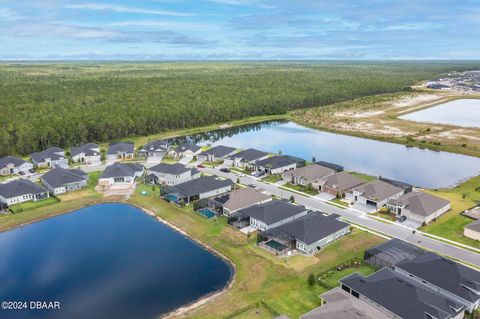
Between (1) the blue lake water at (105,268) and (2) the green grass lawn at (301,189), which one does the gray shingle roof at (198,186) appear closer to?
(1) the blue lake water at (105,268)

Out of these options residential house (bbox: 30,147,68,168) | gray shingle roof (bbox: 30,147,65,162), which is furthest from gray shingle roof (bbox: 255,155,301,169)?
gray shingle roof (bbox: 30,147,65,162)

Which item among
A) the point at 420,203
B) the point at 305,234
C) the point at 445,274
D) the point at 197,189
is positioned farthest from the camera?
the point at 197,189

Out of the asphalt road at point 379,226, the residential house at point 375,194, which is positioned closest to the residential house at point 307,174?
the asphalt road at point 379,226

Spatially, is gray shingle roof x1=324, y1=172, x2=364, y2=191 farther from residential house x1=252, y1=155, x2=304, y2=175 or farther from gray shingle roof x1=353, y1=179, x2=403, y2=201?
residential house x1=252, y1=155, x2=304, y2=175

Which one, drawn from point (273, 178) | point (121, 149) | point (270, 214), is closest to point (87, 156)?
point (121, 149)

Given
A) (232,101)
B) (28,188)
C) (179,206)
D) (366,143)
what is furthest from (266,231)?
(232,101)

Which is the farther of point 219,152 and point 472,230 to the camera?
point 219,152

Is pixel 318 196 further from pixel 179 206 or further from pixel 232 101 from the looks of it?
pixel 232 101

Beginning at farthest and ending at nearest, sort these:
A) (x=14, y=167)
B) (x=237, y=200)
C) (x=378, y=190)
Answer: (x=14, y=167) < (x=378, y=190) < (x=237, y=200)

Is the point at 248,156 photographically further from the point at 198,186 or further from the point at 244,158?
the point at 198,186
